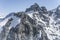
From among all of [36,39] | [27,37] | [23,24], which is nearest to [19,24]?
[23,24]

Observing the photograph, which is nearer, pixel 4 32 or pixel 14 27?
pixel 14 27

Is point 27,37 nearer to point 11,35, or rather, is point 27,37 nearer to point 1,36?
point 11,35

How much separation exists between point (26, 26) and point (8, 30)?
1338 cm

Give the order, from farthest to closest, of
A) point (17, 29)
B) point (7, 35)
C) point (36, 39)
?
point (36, 39) < point (7, 35) < point (17, 29)

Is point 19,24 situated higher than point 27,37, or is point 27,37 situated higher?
point 19,24

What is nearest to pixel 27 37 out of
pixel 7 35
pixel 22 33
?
pixel 22 33

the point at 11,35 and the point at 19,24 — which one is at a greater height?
the point at 19,24

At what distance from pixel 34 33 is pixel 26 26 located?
9594mm

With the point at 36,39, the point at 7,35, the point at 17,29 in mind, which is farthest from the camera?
the point at 36,39

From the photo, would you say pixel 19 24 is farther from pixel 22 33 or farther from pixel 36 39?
pixel 36 39

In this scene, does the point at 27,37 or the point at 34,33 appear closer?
the point at 27,37

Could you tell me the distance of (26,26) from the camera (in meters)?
99.7

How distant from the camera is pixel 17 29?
310ft

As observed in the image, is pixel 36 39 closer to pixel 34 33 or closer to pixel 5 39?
pixel 34 33
